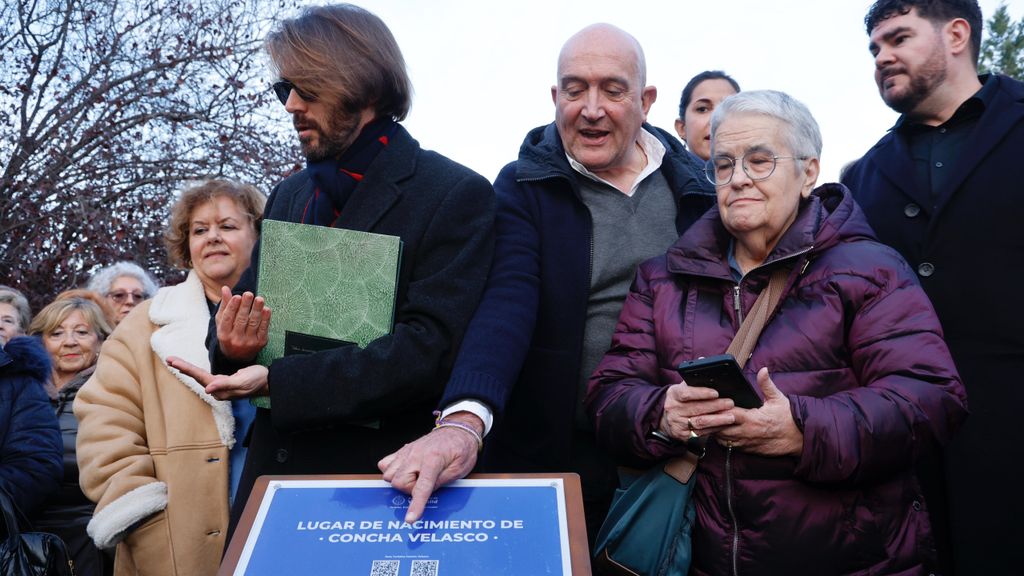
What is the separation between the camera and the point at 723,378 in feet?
5.91

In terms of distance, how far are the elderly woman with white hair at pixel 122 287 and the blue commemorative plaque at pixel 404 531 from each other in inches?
171

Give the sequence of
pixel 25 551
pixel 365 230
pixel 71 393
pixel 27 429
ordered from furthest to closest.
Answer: pixel 71 393, pixel 27 429, pixel 25 551, pixel 365 230

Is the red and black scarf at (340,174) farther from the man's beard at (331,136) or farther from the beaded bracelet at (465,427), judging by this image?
the beaded bracelet at (465,427)

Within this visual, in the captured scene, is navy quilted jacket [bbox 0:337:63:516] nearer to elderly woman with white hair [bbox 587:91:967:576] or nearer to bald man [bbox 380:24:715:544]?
bald man [bbox 380:24:715:544]

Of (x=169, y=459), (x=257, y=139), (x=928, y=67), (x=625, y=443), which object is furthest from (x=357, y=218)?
(x=257, y=139)

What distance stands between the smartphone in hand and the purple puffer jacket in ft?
0.41

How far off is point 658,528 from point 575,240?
42.0 inches

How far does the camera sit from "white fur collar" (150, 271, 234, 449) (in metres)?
3.18

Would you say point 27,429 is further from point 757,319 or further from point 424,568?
point 757,319

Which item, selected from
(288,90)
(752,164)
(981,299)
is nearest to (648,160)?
(752,164)

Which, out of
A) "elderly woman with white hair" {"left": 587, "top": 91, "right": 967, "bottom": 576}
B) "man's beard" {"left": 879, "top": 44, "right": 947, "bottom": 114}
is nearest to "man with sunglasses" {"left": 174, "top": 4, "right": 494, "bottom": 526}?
"elderly woman with white hair" {"left": 587, "top": 91, "right": 967, "bottom": 576}

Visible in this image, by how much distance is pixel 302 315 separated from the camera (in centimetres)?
216

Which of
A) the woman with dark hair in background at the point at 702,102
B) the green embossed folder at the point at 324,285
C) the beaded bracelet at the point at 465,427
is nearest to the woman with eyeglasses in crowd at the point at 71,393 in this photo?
the green embossed folder at the point at 324,285

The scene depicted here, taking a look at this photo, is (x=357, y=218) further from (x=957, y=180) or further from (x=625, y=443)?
(x=957, y=180)
